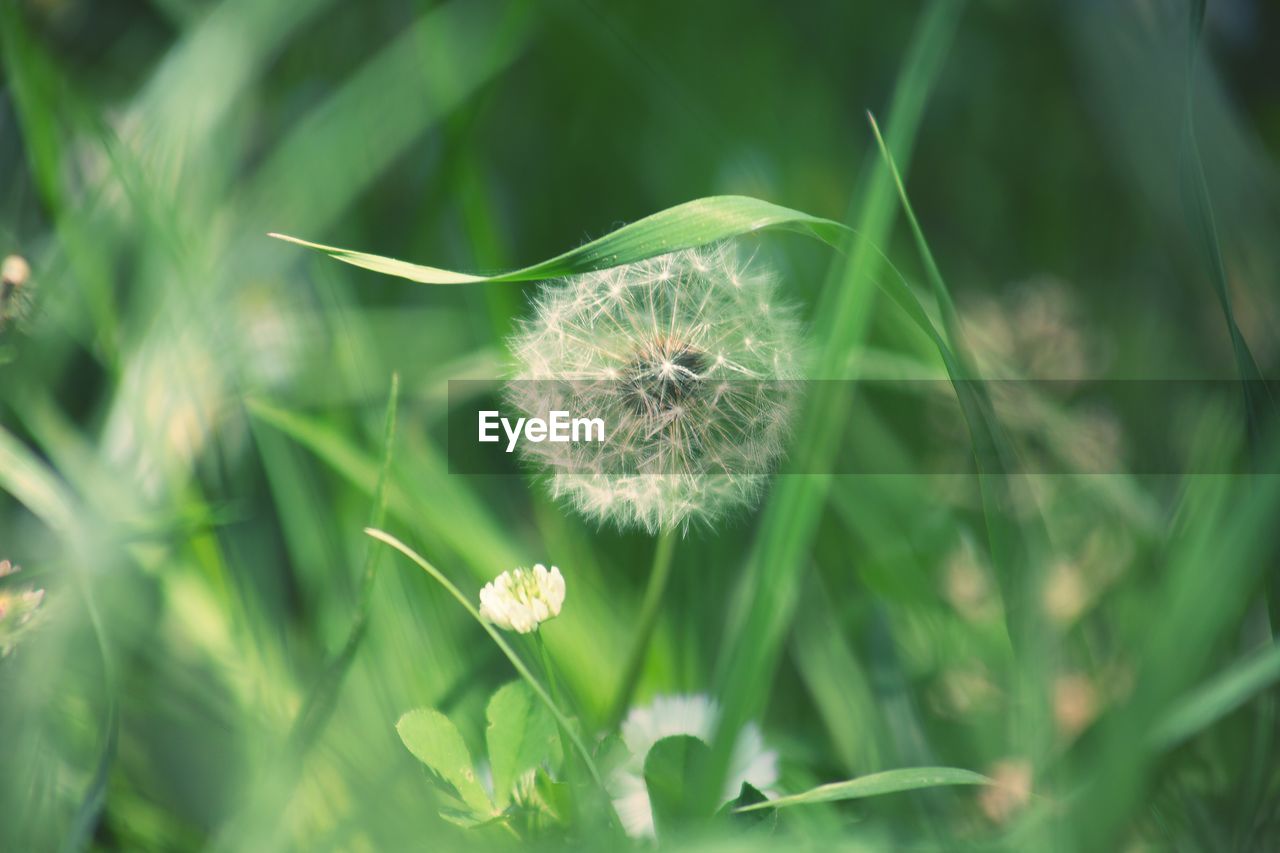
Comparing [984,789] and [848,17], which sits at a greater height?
[848,17]

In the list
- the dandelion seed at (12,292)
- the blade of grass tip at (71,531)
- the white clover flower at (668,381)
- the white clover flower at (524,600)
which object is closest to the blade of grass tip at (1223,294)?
the white clover flower at (668,381)

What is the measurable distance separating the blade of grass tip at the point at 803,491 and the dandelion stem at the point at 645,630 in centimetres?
5

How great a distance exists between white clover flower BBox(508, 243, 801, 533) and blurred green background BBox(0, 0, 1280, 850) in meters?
0.05

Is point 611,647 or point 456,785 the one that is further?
point 611,647

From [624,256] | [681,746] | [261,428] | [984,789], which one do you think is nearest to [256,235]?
[261,428]

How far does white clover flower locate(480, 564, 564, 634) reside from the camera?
16.1 inches

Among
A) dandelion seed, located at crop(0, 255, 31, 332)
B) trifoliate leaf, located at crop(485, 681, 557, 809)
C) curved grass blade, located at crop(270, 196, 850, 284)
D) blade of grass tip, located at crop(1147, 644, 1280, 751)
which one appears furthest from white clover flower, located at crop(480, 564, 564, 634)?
dandelion seed, located at crop(0, 255, 31, 332)

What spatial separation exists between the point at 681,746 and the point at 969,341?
1.52 ft

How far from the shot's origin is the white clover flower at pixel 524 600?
0.41 metres

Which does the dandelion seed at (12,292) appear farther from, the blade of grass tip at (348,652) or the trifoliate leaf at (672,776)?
the trifoliate leaf at (672,776)

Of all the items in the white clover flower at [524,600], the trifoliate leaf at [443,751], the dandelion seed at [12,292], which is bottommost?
the trifoliate leaf at [443,751]

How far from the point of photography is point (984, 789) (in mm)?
499

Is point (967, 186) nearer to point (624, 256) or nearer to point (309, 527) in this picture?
point (624, 256)

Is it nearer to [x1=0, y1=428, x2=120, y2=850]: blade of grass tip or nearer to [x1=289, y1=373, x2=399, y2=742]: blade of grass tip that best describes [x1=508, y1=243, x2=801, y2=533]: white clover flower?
[x1=289, y1=373, x2=399, y2=742]: blade of grass tip
